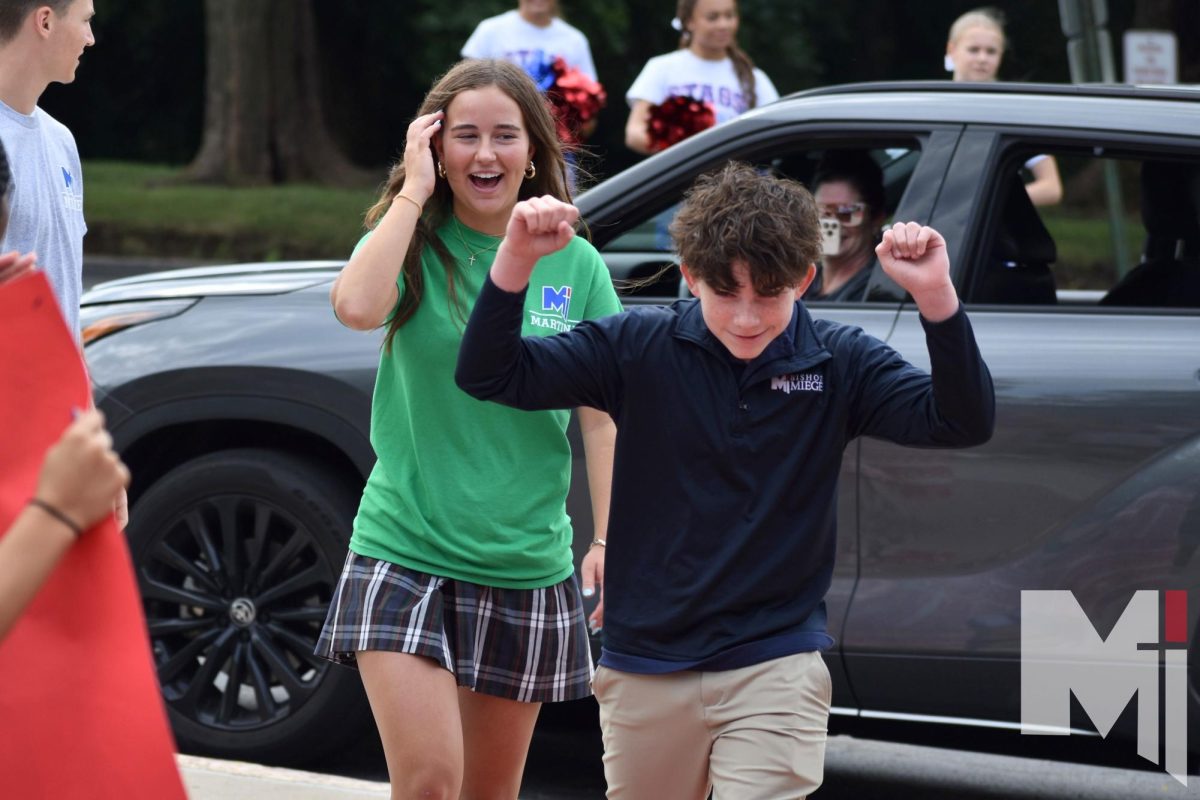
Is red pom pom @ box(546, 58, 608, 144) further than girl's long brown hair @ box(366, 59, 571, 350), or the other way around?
red pom pom @ box(546, 58, 608, 144)

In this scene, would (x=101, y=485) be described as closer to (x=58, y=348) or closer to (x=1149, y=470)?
(x=58, y=348)

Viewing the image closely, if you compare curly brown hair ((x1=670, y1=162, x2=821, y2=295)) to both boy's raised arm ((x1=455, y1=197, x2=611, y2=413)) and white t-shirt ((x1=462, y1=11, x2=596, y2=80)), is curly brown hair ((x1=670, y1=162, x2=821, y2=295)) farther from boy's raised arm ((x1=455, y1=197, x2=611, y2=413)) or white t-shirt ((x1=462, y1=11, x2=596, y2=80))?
white t-shirt ((x1=462, y1=11, x2=596, y2=80))

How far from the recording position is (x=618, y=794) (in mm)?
3111

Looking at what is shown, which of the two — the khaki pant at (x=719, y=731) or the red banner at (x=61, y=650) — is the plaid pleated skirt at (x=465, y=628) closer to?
the khaki pant at (x=719, y=731)

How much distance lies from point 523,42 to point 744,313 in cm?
576

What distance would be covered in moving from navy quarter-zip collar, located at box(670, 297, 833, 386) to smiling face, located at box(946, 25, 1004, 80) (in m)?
4.84

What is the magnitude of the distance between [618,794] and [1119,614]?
162cm

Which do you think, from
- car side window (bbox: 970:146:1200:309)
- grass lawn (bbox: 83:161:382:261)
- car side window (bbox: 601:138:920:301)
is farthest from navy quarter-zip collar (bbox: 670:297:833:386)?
grass lawn (bbox: 83:161:382:261)

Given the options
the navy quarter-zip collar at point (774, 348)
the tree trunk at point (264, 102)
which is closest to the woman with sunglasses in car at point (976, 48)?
the navy quarter-zip collar at point (774, 348)

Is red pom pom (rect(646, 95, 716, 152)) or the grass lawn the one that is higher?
red pom pom (rect(646, 95, 716, 152))

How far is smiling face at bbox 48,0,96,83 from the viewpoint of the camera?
3393 mm

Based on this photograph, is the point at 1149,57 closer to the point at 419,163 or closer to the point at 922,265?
the point at 419,163

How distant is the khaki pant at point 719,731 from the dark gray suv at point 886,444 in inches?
48.4

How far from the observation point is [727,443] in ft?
9.84
